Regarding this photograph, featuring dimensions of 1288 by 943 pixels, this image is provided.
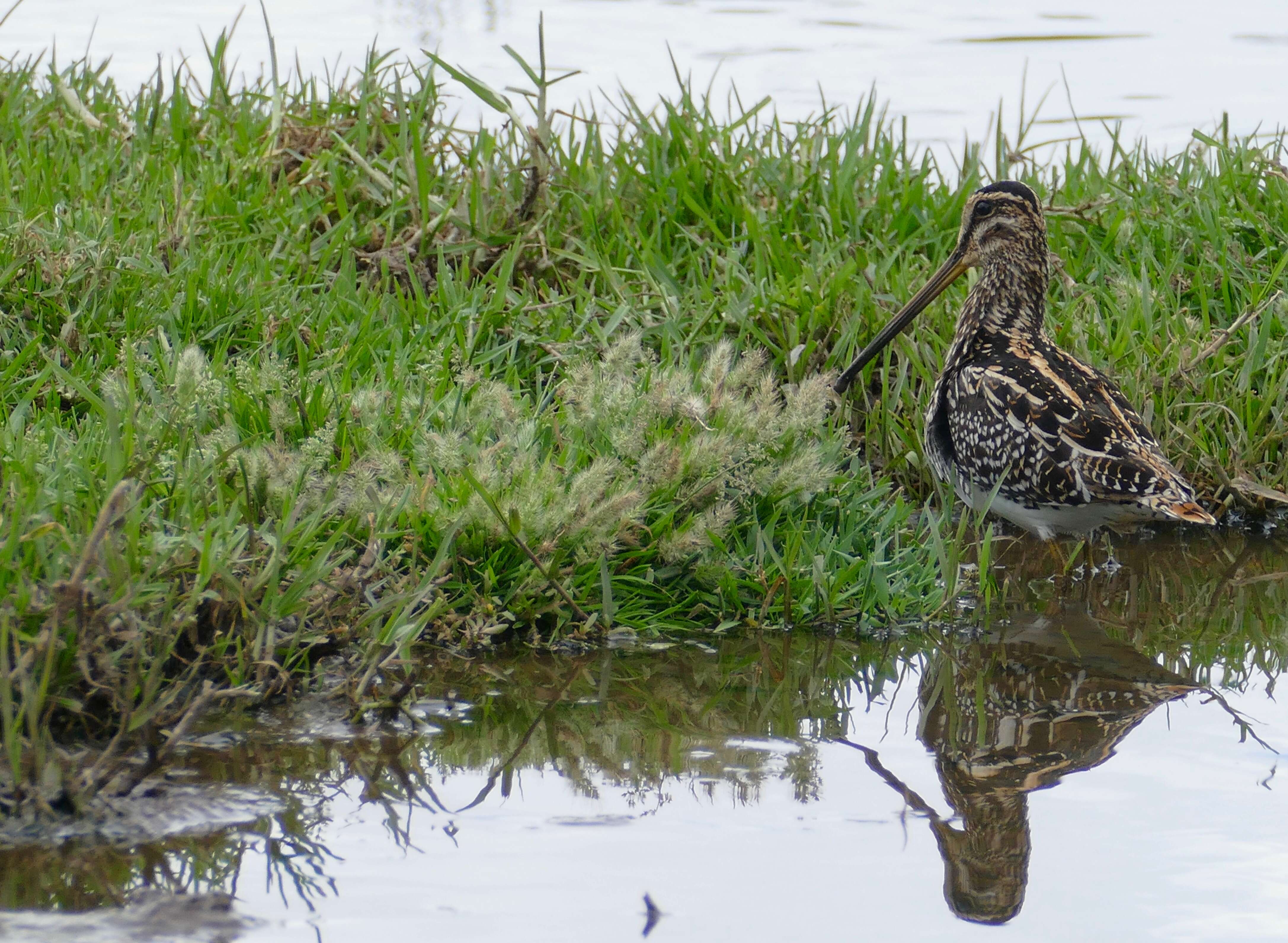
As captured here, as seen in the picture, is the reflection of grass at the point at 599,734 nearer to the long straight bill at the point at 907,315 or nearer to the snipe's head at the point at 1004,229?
the long straight bill at the point at 907,315

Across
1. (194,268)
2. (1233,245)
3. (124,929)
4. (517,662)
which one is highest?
(1233,245)

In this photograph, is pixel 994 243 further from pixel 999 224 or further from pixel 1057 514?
pixel 1057 514

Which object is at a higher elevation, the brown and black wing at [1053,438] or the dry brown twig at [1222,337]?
the dry brown twig at [1222,337]

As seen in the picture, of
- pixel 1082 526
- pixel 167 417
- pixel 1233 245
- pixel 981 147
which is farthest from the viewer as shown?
pixel 981 147

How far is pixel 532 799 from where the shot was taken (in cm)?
329

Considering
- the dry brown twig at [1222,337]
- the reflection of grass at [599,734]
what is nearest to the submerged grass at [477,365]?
the dry brown twig at [1222,337]

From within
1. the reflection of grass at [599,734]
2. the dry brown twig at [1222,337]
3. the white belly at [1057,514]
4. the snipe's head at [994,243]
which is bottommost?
the reflection of grass at [599,734]

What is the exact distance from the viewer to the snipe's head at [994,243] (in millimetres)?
5801

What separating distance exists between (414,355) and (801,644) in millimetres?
1818

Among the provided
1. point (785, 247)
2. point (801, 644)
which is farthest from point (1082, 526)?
point (785, 247)

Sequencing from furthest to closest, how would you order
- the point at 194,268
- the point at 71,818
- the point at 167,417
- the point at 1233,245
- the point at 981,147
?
the point at 981,147, the point at 1233,245, the point at 194,268, the point at 167,417, the point at 71,818

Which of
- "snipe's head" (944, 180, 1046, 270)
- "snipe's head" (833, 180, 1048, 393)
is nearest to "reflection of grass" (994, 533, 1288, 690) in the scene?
"snipe's head" (833, 180, 1048, 393)

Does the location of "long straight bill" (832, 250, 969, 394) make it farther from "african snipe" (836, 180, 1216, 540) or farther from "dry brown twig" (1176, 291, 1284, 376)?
"dry brown twig" (1176, 291, 1284, 376)

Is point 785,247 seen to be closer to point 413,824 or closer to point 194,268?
point 194,268
